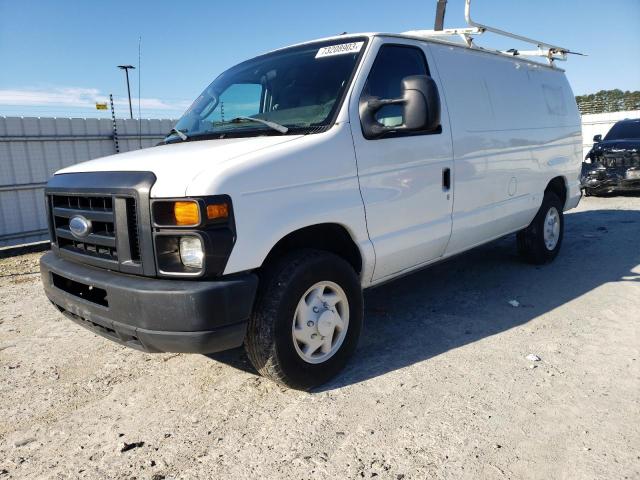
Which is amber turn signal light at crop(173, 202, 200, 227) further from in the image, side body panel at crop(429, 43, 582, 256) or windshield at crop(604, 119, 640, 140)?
windshield at crop(604, 119, 640, 140)

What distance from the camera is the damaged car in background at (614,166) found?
10742mm

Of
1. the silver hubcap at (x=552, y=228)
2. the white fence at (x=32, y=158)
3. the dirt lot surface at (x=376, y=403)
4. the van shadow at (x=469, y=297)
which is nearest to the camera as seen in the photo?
the dirt lot surface at (x=376, y=403)

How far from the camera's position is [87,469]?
8.15ft

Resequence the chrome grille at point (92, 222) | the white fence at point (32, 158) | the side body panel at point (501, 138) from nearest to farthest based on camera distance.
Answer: the chrome grille at point (92, 222) < the side body panel at point (501, 138) < the white fence at point (32, 158)

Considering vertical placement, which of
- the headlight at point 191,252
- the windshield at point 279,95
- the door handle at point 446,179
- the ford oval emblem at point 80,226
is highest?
the windshield at point 279,95

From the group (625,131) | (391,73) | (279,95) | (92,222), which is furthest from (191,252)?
(625,131)

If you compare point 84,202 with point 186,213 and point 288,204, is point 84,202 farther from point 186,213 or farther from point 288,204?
point 288,204

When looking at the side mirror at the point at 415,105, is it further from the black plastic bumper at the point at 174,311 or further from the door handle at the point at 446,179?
the black plastic bumper at the point at 174,311

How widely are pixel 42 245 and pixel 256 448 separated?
7.53 m

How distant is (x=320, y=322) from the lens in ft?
10.2

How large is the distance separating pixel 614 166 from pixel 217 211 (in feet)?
36.0

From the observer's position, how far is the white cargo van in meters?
2.59

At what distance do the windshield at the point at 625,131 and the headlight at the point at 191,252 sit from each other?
12.0 metres

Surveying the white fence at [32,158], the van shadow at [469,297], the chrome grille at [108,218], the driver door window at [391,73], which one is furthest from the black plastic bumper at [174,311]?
the white fence at [32,158]
